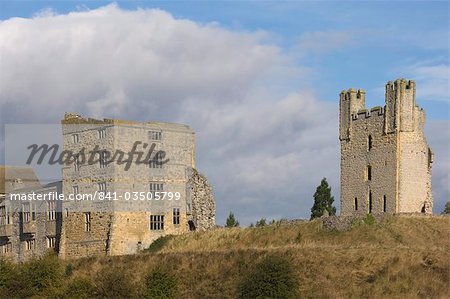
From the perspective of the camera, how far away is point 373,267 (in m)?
45.8

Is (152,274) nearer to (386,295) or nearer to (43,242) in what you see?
(386,295)

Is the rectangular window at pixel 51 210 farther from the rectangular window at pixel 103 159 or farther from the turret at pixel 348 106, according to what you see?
the turret at pixel 348 106

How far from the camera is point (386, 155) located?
2625 inches

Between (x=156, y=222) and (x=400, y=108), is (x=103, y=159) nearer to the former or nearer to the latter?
(x=156, y=222)

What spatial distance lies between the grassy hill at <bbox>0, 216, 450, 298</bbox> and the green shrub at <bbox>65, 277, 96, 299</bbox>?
0.08 meters

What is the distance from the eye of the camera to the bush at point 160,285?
147ft

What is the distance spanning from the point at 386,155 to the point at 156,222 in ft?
59.0

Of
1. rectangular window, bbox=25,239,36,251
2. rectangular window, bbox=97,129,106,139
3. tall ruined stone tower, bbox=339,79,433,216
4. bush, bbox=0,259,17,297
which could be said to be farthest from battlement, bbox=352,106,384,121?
bush, bbox=0,259,17,297

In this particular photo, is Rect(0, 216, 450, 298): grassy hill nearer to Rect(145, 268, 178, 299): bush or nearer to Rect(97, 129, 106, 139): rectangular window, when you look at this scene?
Rect(145, 268, 178, 299): bush

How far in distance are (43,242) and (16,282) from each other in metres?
17.4

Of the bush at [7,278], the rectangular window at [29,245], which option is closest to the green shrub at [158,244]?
the bush at [7,278]

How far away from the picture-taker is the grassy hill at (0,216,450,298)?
4444 centimetres

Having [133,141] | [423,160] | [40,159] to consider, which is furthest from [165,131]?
[423,160]

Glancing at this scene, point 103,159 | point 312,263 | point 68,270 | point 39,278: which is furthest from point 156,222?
point 312,263
